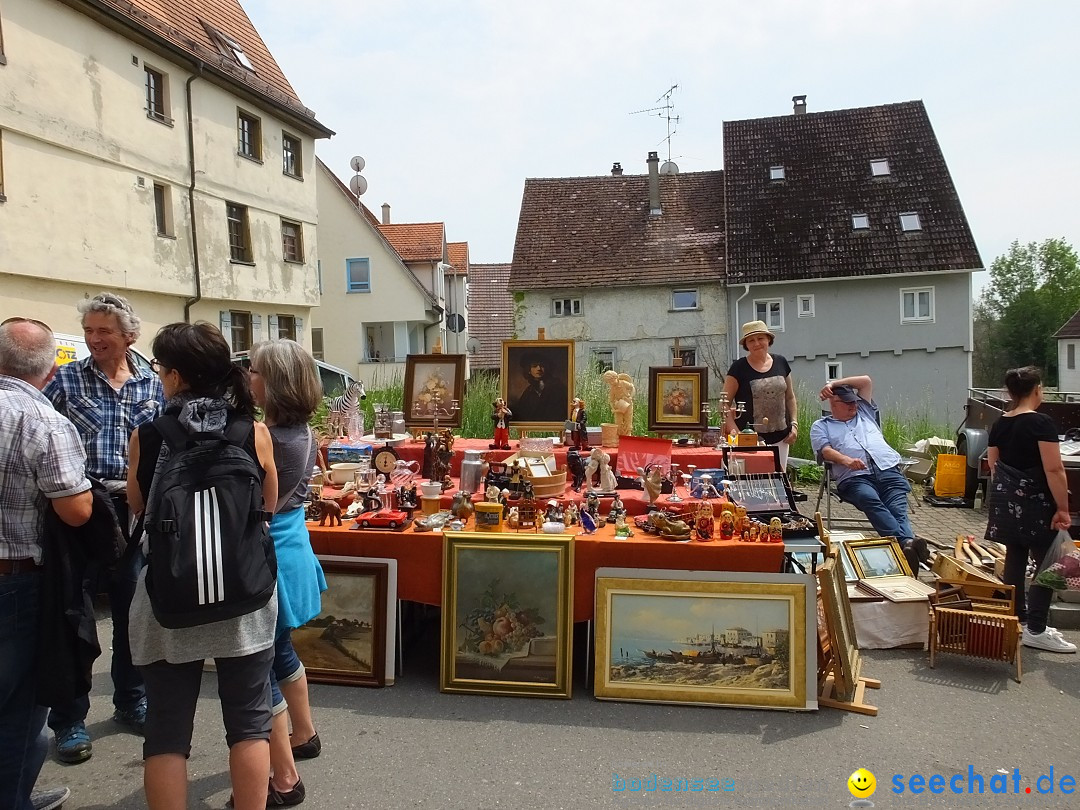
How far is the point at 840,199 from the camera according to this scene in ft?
67.2

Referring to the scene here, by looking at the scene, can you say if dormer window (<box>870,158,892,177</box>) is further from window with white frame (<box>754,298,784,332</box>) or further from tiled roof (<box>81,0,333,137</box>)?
tiled roof (<box>81,0,333,137</box>)

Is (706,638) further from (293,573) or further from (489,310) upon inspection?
(489,310)

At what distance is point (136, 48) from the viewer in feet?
41.4

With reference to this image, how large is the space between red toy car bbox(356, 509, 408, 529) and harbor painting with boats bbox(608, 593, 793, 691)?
3.93 ft

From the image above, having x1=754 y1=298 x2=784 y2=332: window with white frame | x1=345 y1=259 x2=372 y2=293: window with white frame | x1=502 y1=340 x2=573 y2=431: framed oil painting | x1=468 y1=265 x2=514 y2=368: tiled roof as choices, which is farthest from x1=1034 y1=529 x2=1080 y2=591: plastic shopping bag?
x1=468 y1=265 x2=514 y2=368: tiled roof

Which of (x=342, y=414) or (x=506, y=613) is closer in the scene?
(x=506, y=613)

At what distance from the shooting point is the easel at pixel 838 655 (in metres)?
3.40

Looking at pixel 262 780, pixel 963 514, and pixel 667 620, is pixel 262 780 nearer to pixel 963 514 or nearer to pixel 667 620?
pixel 667 620

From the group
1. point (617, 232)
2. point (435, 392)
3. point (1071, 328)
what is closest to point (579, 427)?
point (435, 392)

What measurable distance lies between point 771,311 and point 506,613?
1870 cm

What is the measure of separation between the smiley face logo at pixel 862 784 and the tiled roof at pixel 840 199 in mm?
18525

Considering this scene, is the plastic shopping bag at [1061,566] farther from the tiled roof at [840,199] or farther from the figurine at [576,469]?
the tiled roof at [840,199]

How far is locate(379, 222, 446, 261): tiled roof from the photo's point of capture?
24772mm

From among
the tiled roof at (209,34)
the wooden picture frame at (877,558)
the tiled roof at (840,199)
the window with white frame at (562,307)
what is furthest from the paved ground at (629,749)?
the window with white frame at (562,307)
